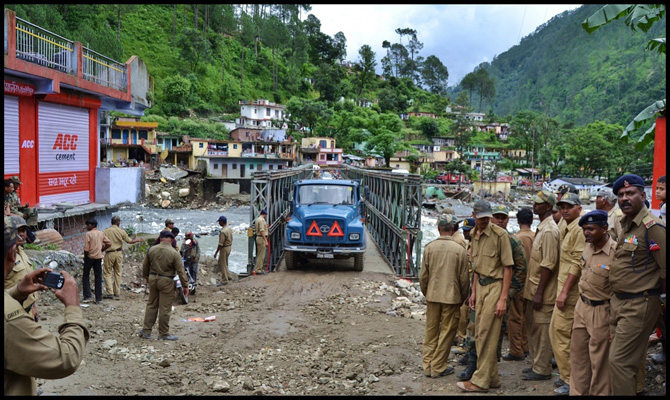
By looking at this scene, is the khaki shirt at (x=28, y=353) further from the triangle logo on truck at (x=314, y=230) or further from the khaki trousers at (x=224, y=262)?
the khaki trousers at (x=224, y=262)

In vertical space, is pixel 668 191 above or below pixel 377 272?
above

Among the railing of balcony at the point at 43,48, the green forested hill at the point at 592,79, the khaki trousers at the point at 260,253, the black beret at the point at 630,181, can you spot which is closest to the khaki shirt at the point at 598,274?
the black beret at the point at 630,181

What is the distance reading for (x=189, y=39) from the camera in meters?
78.4

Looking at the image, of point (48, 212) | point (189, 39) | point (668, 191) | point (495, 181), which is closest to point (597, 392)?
point (668, 191)

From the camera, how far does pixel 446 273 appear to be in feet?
17.9

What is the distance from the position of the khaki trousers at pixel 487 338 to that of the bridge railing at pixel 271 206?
26.0 feet

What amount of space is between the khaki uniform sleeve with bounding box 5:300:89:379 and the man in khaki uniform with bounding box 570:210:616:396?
4.09 meters

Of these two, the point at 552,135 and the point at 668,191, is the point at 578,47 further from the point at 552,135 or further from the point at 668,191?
the point at 668,191

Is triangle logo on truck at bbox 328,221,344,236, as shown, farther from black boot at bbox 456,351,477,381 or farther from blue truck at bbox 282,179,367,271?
black boot at bbox 456,351,477,381

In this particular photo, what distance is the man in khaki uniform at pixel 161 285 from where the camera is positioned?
24.1 ft

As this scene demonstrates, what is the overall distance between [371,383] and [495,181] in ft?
208

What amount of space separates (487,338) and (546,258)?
115cm

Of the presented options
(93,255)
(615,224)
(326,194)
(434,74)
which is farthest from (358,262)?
(434,74)

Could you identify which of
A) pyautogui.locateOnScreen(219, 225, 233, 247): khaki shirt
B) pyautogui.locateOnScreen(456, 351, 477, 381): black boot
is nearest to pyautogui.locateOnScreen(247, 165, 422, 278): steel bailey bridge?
pyautogui.locateOnScreen(219, 225, 233, 247): khaki shirt
